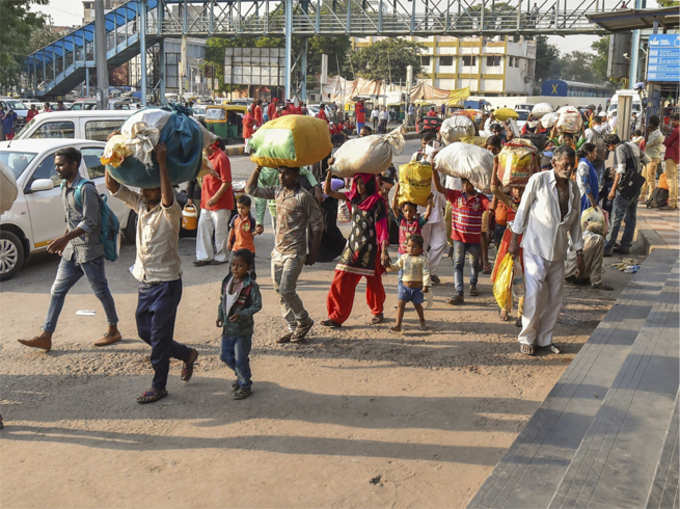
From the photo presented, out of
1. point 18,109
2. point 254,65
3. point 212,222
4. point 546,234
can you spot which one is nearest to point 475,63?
point 254,65

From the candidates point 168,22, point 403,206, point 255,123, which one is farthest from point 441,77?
point 403,206

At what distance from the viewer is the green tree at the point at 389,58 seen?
70.1 metres

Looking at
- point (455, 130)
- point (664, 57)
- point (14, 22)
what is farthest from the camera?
point (14, 22)

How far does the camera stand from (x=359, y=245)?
6.79 metres

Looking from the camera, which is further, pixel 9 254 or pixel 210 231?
pixel 210 231

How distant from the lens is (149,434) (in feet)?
15.3

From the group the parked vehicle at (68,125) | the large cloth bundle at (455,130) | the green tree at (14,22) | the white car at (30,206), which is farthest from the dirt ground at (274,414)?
the green tree at (14,22)

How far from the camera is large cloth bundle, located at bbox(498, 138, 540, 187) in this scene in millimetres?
6852

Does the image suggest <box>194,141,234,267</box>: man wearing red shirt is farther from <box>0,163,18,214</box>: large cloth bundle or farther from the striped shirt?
<box>0,163,18,214</box>: large cloth bundle

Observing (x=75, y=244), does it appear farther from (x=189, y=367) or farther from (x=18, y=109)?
(x=18, y=109)

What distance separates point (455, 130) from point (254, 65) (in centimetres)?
4259

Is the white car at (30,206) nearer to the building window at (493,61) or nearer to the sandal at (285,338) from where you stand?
the sandal at (285,338)

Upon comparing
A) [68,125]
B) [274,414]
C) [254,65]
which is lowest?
[274,414]

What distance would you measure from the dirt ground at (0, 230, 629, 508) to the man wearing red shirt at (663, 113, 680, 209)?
891cm
